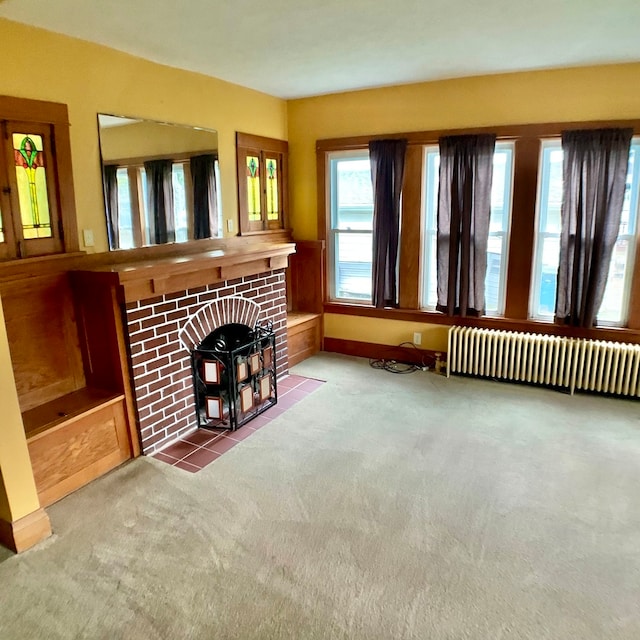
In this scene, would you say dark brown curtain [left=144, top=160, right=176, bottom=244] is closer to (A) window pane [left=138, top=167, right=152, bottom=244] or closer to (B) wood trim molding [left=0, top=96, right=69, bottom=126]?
(A) window pane [left=138, top=167, right=152, bottom=244]

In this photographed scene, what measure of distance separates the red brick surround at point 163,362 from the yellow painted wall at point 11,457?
798 mm

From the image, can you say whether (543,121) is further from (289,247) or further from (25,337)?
(25,337)

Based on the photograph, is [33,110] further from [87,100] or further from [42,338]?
[42,338]

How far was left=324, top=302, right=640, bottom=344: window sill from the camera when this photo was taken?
396 cm

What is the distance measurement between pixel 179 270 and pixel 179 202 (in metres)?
0.82

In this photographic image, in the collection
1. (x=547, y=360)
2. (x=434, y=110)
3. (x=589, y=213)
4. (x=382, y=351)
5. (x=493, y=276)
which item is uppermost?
(x=434, y=110)

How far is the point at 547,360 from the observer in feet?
13.3

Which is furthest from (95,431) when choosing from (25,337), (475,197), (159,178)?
(475,197)

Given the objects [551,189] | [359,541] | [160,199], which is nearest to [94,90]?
[160,199]

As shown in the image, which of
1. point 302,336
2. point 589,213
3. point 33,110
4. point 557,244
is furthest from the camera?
point 302,336

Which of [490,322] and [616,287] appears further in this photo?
[490,322]

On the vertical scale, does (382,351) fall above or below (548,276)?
below

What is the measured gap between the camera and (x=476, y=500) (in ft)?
8.61

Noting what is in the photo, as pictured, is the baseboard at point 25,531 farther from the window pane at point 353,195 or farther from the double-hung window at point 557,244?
the double-hung window at point 557,244
